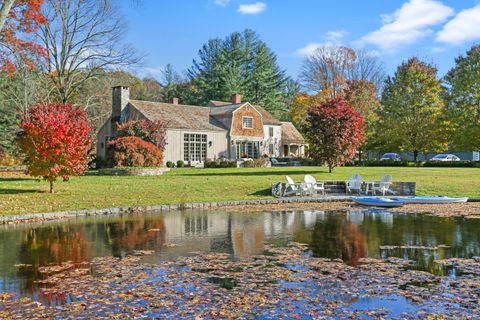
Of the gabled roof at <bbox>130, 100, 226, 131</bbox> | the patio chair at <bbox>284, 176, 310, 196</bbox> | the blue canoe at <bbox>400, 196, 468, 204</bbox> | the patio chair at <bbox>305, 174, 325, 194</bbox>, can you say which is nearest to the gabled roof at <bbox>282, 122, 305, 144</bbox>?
the gabled roof at <bbox>130, 100, 226, 131</bbox>

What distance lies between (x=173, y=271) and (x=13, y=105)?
134ft

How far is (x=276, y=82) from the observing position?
71438 mm

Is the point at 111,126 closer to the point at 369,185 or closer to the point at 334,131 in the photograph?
the point at 334,131

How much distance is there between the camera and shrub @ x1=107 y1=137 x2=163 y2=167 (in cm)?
2920

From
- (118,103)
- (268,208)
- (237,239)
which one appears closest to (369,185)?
(268,208)

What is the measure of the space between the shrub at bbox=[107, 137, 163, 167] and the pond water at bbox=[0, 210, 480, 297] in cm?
1316

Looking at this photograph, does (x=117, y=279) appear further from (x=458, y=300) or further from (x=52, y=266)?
(x=458, y=300)

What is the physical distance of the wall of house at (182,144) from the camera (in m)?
39.4

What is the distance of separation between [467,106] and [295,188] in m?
26.3

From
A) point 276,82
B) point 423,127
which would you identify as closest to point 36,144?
point 423,127

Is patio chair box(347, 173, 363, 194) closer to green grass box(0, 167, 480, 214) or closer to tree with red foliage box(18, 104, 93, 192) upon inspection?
green grass box(0, 167, 480, 214)

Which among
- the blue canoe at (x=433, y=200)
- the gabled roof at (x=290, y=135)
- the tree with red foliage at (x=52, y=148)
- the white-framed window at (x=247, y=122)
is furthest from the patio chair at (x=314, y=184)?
the gabled roof at (x=290, y=135)

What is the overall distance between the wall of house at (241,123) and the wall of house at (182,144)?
1.25 metres

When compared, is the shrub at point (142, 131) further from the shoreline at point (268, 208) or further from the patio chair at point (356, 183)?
the patio chair at point (356, 183)
